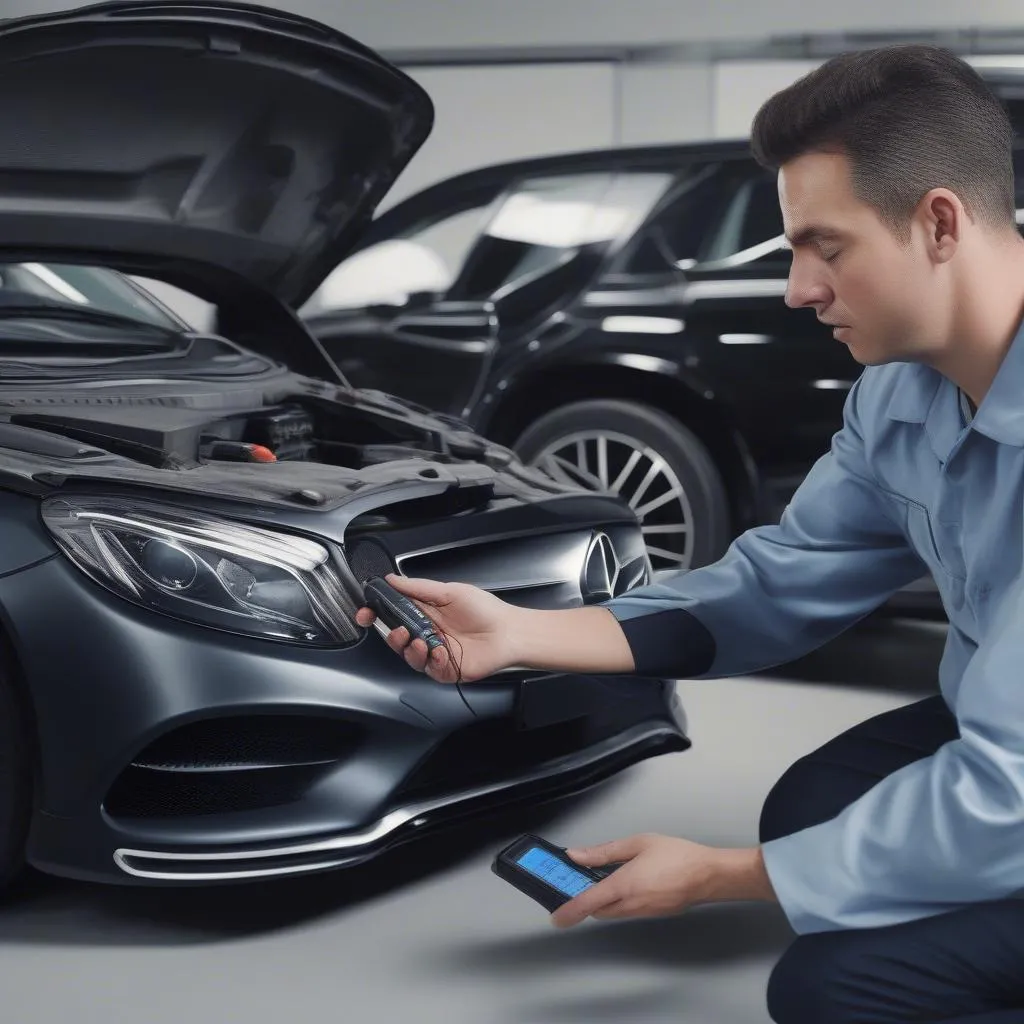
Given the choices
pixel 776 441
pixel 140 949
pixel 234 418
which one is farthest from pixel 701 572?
pixel 776 441

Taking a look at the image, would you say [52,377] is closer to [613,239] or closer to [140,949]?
[140,949]

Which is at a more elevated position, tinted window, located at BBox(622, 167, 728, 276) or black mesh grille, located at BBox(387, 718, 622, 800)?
tinted window, located at BBox(622, 167, 728, 276)

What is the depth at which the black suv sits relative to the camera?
3260 mm

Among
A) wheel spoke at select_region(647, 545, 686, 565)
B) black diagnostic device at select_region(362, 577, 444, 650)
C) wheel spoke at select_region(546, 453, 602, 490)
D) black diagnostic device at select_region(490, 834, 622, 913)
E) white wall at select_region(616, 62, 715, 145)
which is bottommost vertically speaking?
wheel spoke at select_region(647, 545, 686, 565)

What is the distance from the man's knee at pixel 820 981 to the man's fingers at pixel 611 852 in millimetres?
172

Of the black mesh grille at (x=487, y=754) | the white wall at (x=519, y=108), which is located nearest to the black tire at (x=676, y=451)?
the white wall at (x=519, y=108)

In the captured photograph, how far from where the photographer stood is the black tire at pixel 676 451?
324cm

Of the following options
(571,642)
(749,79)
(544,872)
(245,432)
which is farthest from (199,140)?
(749,79)

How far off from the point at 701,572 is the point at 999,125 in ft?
2.03

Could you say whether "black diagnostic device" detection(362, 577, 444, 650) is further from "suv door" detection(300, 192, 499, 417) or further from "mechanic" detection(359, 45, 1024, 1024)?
"suv door" detection(300, 192, 499, 417)

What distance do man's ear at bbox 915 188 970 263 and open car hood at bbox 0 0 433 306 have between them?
1275mm

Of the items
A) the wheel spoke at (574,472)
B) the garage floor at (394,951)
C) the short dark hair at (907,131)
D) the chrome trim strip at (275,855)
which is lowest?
the wheel spoke at (574,472)

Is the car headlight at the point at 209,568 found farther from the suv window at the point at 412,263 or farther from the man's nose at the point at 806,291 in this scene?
the suv window at the point at 412,263

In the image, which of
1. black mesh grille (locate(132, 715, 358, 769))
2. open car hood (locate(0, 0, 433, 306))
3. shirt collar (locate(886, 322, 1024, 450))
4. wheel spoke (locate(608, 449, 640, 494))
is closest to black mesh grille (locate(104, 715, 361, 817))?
black mesh grille (locate(132, 715, 358, 769))
